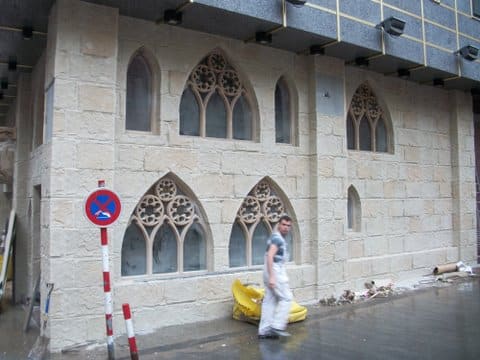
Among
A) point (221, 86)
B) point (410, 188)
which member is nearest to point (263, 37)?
point (221, 86)

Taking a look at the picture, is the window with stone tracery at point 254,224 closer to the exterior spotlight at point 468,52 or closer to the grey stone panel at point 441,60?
the grey stone panel at point 441,60

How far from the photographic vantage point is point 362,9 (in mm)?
8578

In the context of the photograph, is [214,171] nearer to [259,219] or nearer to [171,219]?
[171,219]

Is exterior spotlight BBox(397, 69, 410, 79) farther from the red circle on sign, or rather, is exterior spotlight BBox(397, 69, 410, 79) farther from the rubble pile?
the red circle on sign

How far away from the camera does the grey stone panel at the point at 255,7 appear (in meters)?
→ 6.73

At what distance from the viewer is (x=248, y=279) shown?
7.76 meters

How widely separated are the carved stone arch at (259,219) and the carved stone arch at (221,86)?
91 cm

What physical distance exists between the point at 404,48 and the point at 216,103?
12.5 feet

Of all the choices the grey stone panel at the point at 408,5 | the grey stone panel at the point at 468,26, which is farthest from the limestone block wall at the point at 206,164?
the grey stone panel at the point at 468,26

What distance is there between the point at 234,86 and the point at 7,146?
4.68 metres

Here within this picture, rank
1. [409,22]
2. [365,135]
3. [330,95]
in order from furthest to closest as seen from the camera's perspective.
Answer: [365,135] < [409,22] < [330,95]

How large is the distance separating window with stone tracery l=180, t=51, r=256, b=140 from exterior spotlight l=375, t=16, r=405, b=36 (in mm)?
2768

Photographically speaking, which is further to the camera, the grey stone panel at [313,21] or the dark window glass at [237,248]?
the dark window glass at [237,248]

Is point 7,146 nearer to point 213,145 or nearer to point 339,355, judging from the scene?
point 213,145
